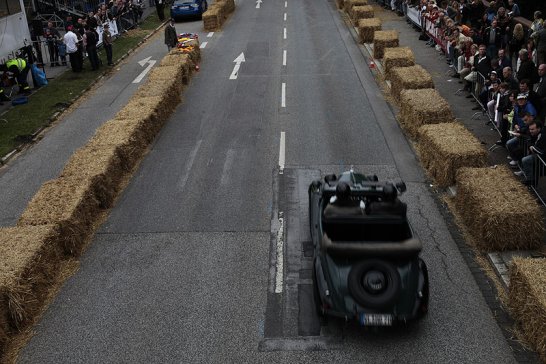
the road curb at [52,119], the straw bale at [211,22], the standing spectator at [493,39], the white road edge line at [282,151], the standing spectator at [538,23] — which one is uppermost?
the standing spectator at [538,23]

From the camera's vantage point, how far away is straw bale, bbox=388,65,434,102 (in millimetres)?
21109

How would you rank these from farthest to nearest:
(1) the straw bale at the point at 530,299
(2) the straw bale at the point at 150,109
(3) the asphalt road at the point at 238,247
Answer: (2) the straw bale at the point at 150,109 < (3) the asphalt road at the point at 238,247 < (1) the straw bale at the point at 530,299

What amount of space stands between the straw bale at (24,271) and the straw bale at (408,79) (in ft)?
44.7

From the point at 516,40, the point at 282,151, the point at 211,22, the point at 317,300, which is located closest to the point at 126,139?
the point at 282,151

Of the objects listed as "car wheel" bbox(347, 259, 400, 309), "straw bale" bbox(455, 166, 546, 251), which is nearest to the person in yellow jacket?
"straw bale" bbox(455, 166, 546, 251)

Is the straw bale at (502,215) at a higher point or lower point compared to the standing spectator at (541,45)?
lower

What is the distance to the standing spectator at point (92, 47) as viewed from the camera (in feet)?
94.7

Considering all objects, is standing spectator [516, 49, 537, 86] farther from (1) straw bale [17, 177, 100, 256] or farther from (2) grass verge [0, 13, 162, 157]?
(2) grass verge [0, 13, 162, 157]

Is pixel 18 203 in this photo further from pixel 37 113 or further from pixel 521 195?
pixel 521 195

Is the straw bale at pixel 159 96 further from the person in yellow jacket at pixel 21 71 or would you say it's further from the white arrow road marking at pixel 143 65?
the person in yellow jacket at pixel 21 71


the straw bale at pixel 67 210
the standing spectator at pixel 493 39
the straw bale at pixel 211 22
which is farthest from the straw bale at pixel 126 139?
the straw bale at pixel 211 22

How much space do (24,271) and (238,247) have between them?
165 inches

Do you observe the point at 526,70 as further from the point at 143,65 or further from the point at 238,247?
the point at 143,65

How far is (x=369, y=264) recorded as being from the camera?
932 cm
